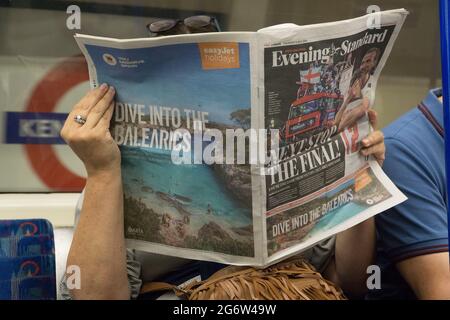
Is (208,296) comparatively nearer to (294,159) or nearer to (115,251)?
(115,251)

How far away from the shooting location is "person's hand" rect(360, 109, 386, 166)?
1272 millimetres

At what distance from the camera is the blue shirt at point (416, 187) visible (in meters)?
1.31

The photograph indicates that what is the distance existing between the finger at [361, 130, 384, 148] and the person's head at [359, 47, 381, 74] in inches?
5.6

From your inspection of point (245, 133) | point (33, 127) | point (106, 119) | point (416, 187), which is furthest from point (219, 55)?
point (33, 127)

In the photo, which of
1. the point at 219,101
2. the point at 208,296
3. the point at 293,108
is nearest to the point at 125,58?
the point at 219,101

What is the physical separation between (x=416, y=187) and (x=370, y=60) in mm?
330

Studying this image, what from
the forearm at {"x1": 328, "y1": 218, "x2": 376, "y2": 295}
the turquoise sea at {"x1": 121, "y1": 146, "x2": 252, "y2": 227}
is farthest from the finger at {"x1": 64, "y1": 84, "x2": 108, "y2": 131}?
the forearm at {"x1": 328, "y1": 218, "x2": 376, "y2": 295}

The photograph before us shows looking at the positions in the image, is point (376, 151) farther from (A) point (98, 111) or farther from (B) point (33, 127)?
(B) point (33, 127)

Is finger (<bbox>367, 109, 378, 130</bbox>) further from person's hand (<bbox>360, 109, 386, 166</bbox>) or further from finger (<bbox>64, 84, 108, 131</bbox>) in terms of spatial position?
finger (<bbox>64, 84, 108, 131</bbox>)

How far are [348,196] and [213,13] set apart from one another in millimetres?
899

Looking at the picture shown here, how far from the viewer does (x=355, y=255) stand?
1408mm

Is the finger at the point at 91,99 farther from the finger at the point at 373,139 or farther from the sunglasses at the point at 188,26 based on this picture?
the finger at the point at 373,139

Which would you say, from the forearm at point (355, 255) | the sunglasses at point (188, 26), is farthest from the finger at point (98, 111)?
the forearm at point (355, 255)

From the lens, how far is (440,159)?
4.50 feet
